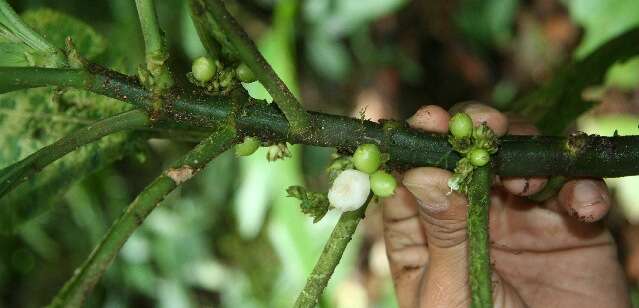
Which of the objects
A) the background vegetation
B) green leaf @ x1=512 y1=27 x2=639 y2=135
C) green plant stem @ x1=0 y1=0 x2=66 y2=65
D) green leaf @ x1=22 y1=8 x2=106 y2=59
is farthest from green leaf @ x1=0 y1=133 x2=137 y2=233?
the background vegetation

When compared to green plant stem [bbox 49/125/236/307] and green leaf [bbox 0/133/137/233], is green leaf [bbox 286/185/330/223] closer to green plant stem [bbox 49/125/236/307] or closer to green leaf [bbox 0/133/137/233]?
green plant stem [bbox 49/125/236/307]

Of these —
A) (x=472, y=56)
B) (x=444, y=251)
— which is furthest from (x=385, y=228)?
(x=472, y=56)

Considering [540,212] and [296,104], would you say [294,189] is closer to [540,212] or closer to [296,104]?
[296,104]

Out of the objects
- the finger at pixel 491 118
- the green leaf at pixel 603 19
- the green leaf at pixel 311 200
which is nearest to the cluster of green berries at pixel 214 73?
the green leaf at pixel 311 200

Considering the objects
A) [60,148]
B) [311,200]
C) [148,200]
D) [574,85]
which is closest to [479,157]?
[311,200]

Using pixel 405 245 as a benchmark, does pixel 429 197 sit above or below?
below

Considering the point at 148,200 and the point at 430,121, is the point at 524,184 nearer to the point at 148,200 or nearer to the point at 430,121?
the point at 430,121
